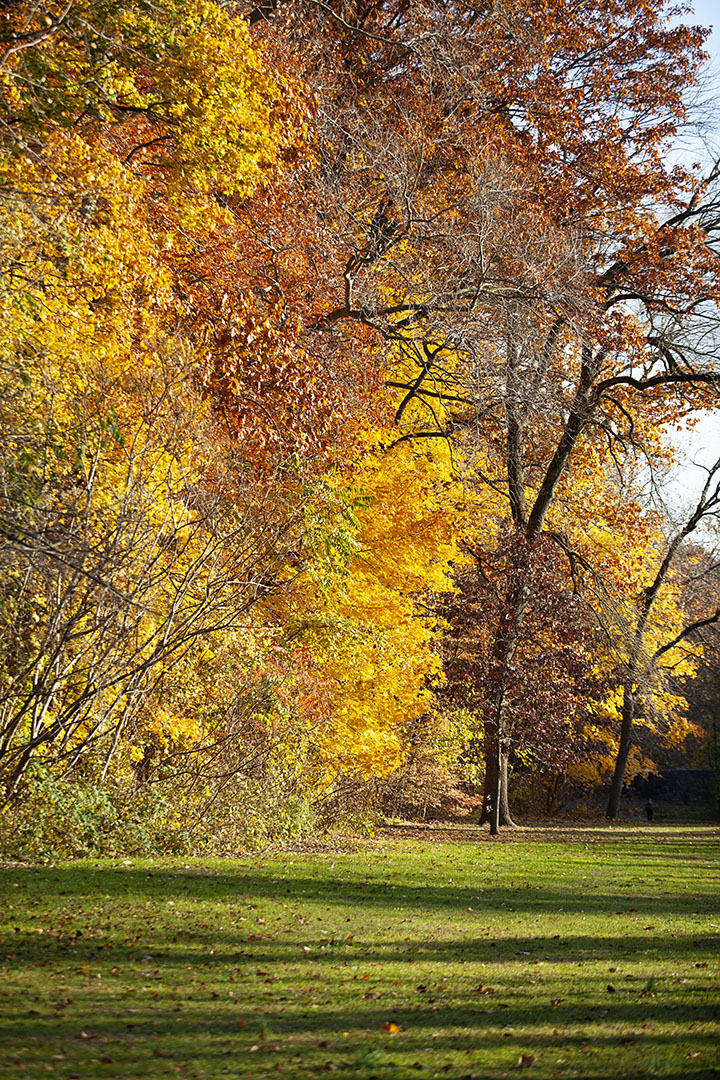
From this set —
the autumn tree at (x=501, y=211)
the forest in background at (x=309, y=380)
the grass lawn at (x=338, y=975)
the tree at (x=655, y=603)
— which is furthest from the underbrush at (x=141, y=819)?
the tree at (x=655, y=603)

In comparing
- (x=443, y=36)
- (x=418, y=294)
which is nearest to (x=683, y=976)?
(x=418, y=294)

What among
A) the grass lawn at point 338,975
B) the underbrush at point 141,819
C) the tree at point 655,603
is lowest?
the grass lawn at point 338,975

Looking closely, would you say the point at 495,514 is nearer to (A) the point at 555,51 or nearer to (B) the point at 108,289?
(A) the point at 555,51

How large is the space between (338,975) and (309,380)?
7.46 metres

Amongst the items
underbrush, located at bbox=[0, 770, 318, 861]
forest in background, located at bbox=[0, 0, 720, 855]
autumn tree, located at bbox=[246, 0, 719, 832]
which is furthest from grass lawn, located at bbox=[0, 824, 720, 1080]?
autumn tree, located at bbox=[246, 0, 719, 832]

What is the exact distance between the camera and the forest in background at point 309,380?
9281mm

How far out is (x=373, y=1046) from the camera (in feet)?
15.0

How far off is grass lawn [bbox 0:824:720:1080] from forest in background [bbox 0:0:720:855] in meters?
2.19

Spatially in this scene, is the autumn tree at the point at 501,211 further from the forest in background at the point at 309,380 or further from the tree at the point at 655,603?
the tree at the point at 655,603

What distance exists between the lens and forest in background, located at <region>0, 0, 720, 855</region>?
9.28 meters

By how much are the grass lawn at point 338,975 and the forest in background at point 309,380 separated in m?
2.19

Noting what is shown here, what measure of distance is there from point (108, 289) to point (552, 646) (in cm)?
1199

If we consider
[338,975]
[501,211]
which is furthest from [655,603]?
[338,975]

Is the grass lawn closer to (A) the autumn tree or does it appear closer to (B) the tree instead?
(A) the autumn tree
